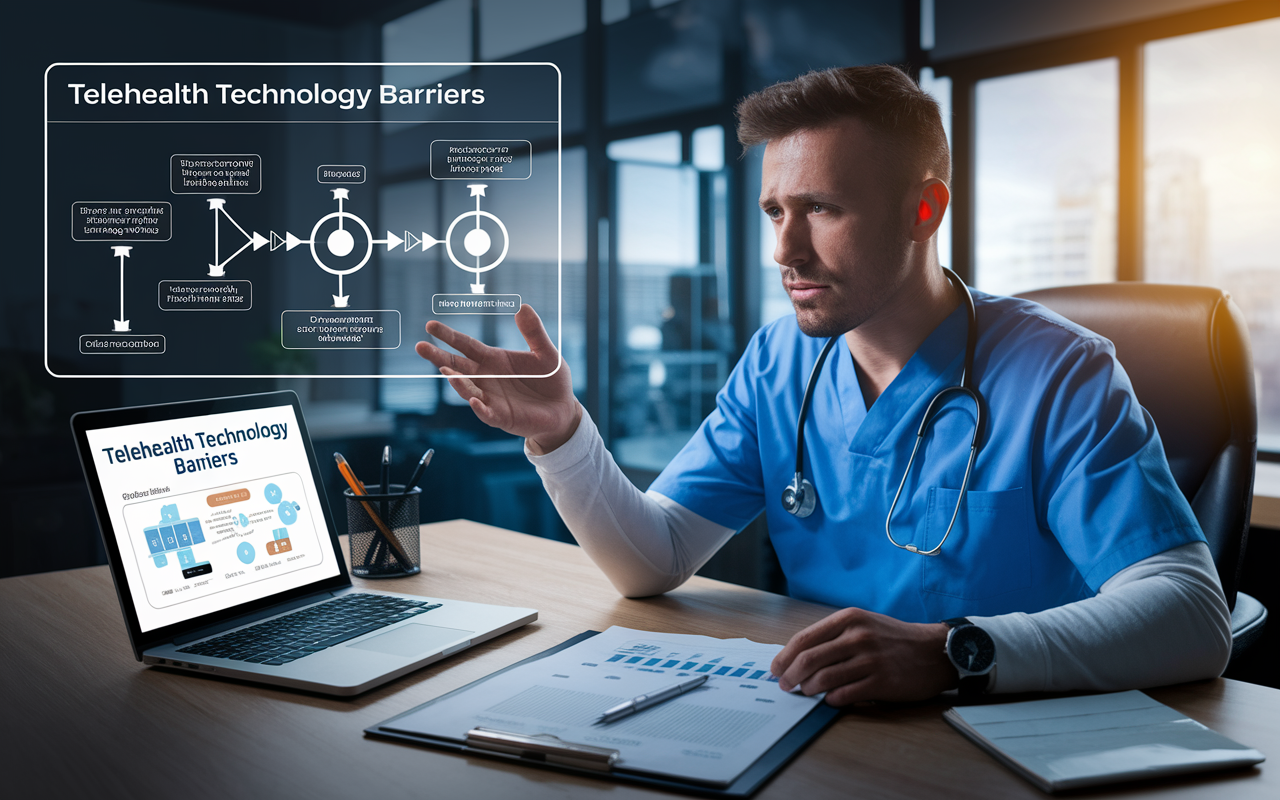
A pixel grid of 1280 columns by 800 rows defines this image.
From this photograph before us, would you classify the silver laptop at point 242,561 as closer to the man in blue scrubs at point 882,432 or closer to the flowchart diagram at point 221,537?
the flowchart diagram at point 221,537

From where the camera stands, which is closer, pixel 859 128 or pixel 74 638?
pixel 74 638

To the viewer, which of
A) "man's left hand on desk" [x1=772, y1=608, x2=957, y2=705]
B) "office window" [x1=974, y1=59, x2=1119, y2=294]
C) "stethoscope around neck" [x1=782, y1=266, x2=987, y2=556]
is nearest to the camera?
"man's left hand on desk" [x1=772, y1=608, x2=957, y2=705]

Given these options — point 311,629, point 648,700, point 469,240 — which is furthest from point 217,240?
point 648,700

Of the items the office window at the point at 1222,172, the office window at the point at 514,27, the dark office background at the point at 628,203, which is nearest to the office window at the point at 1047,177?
the dark office background at the point at 628,203

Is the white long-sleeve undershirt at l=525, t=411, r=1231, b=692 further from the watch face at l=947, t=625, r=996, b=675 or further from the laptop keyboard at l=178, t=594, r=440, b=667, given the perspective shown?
the laptop keyboard at l=178, t=594, r=440, b=667

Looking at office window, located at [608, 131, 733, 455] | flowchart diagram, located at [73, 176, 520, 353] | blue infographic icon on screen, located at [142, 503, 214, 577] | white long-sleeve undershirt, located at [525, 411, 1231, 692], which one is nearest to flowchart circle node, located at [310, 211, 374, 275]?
flowchart diagram, located at [73, 176, 520, 353]

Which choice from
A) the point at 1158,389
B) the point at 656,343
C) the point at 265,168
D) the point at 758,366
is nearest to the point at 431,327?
the point at 265,168

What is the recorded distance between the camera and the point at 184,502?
91cm

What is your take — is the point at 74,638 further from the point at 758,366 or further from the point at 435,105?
the point at 758,366

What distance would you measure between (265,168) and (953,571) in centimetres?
100

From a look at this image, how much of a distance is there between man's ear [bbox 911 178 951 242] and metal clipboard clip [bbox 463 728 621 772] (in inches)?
32.3

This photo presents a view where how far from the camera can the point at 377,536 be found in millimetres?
1190

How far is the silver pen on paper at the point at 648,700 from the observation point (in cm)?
70

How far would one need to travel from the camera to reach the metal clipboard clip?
2.07 ft
